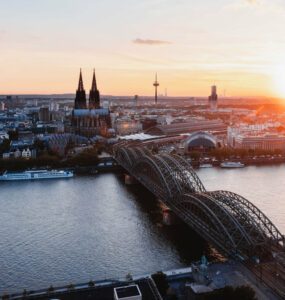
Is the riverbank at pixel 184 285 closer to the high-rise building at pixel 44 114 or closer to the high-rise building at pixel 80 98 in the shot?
the high-rise building at pixel 80 98

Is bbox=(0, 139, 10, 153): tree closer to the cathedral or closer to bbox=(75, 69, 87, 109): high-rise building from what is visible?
the cathedral

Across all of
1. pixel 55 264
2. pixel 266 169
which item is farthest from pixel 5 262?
pixel 266 169

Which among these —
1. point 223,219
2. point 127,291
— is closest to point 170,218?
point 223,219

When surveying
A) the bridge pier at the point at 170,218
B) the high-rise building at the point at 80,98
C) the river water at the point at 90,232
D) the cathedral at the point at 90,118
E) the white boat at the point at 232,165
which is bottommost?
the river water at the point at 90,232

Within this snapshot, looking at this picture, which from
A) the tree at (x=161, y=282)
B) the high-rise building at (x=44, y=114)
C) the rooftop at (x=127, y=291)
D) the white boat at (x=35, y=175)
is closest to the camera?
the rooftop at (x=127, y=291)

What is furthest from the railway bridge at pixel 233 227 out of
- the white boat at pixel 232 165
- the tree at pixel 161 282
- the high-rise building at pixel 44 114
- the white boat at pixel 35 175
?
the high-rise building at pixel 44 114

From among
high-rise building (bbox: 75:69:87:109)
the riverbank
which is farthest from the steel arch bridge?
high-rise building (bbox: 75:69:87:109)
